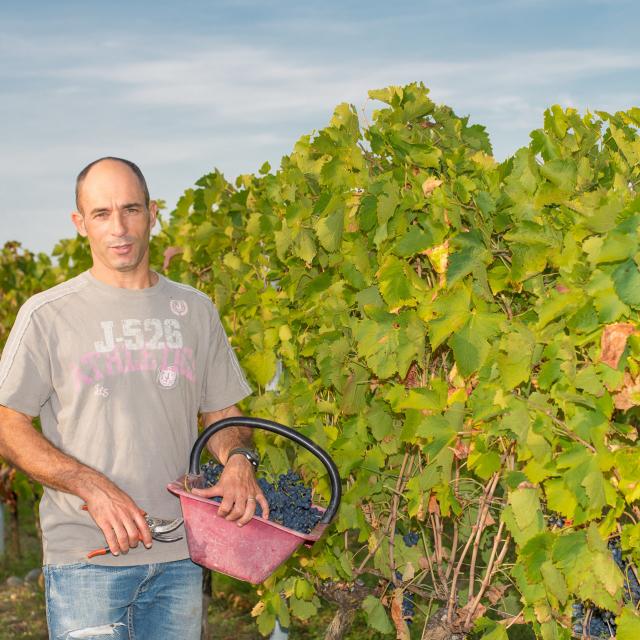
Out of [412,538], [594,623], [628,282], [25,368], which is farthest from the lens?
[412,538]

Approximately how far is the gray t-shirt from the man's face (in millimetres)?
135

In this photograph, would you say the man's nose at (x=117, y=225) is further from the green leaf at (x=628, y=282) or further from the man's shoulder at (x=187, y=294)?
the green leaf at (x=628, y=282)

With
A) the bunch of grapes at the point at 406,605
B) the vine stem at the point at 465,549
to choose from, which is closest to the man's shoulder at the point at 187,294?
the vine stem at the point at 465,549

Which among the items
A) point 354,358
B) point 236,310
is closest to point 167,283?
point 354,358

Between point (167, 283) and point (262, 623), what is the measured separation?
2263 millimetres

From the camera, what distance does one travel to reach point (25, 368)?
3.29 m

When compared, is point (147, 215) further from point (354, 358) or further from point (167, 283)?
point (354, 358)

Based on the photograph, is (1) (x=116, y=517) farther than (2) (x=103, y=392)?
No

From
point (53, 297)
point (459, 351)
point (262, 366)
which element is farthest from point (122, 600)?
point (262, 366)

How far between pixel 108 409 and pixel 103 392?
6 centimetres

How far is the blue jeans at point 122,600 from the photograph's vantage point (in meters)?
3.33

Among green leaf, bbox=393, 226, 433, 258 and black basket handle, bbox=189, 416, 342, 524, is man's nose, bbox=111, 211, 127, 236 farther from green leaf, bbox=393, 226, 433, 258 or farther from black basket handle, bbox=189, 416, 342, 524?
green leaf, bbox=393, 226, 433, 258

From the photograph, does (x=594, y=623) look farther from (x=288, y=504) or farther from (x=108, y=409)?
(x=108, y=409)

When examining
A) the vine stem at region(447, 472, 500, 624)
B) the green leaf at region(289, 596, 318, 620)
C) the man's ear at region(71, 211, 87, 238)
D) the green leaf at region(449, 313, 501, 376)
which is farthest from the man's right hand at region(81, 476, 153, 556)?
the green leaf at region(289, 596, 318, 620)
